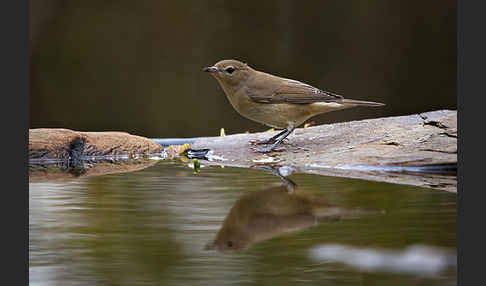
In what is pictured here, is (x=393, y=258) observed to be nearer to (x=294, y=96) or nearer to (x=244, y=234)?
(x=244, y=234)

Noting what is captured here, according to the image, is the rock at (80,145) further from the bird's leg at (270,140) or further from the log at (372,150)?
the bird's leg at (270,140)

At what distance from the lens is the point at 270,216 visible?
261 cm

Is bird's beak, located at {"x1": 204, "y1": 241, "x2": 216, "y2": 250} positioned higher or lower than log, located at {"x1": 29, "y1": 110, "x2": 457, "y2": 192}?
lower

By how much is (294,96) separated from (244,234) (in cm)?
224

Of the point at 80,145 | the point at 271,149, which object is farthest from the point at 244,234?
the point at 80,145

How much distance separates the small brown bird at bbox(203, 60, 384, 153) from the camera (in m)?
4.50

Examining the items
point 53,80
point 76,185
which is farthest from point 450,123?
point 53,80

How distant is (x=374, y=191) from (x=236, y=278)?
1.33 metres

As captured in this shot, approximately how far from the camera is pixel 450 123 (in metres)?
4.55

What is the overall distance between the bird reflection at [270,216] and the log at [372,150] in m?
0.72

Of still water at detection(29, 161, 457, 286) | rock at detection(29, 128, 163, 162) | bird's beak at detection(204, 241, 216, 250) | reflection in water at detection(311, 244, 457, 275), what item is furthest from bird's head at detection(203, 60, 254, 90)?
reflection in water at detection(311, 244, 457, 275)

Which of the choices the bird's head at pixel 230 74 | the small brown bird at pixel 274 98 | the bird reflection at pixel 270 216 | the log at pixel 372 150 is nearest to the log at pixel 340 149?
the log at pixel 372 150

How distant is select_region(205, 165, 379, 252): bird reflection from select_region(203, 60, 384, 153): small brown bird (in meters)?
1.47

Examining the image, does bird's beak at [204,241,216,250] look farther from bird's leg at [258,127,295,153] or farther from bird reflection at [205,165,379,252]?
bird's leg at [258,127,295,153]
